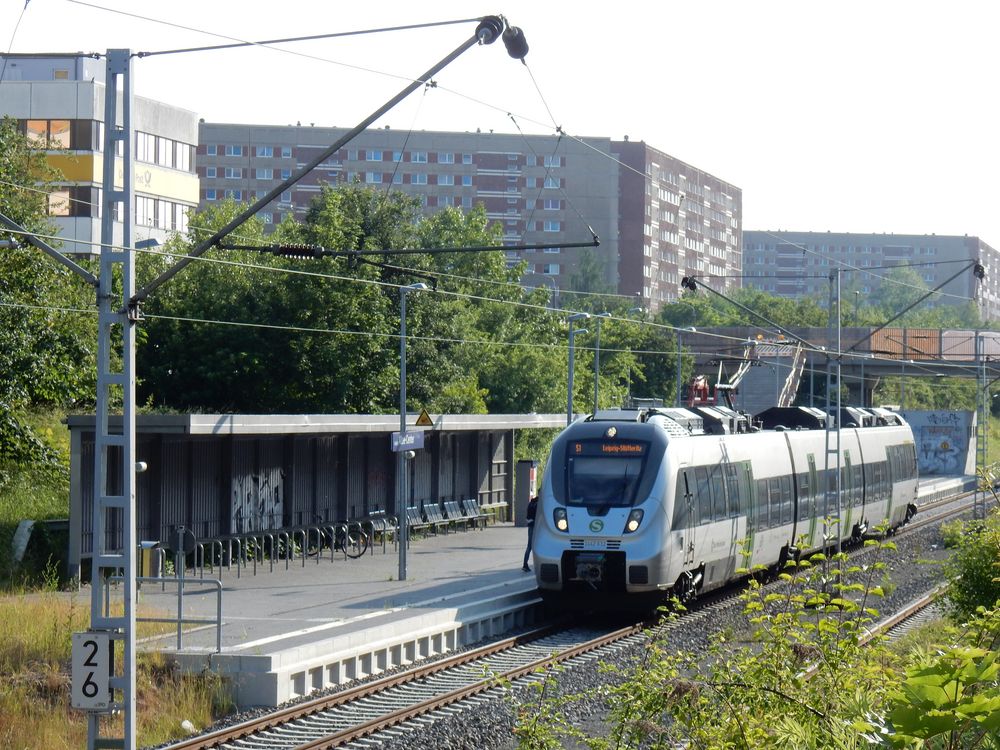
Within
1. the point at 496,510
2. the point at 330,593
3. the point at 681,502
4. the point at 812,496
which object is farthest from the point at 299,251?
the point at 496,510

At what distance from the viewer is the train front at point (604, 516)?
18.2 metres

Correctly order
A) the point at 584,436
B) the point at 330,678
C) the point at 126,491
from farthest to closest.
→ the point at 584,436, the point at 330,678, the point at 126,491

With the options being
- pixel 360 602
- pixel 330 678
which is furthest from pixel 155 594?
pixel 330 678

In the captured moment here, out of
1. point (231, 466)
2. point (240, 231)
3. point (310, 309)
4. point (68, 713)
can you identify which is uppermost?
point (240, 231)

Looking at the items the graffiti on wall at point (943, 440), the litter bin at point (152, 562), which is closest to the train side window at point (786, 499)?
the litter bin at point (152, 562)

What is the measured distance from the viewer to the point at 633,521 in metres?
18.3

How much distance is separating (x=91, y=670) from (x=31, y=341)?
16915 millimetres

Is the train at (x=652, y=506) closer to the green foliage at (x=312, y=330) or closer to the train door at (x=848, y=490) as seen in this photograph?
the train door at (x=848, y=490)

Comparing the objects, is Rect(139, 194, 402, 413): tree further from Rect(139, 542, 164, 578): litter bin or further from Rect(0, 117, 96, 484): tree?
Rect(139, 542, 164, 578): litter bin

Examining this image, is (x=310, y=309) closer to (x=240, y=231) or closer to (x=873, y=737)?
(x=240, y=231)

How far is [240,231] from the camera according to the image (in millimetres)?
52469

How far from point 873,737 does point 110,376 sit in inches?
322

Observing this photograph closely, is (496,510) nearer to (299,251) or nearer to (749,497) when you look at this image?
(749,497)

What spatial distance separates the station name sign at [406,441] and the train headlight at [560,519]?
183 inches
